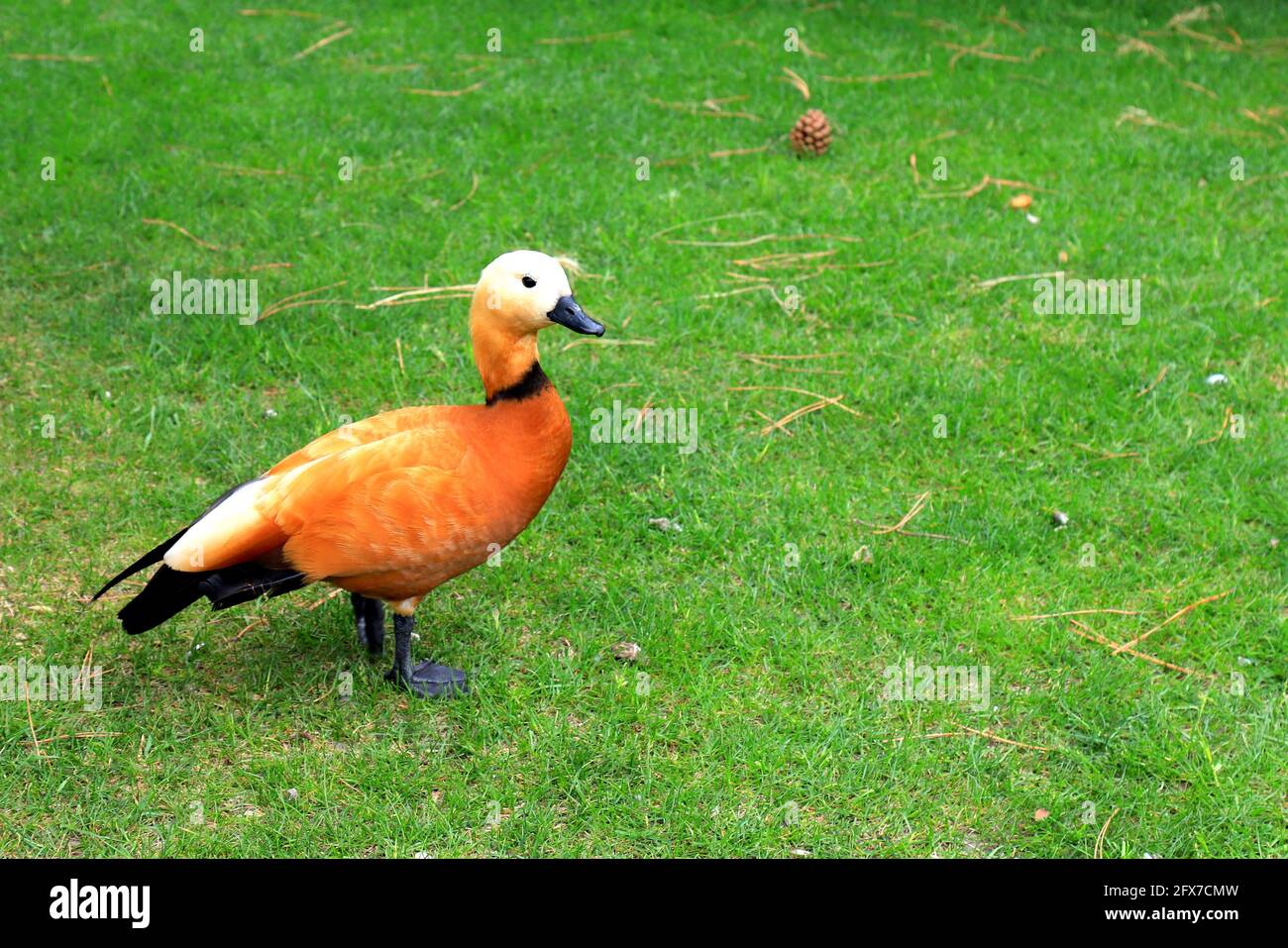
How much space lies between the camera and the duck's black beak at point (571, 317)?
3.48 m

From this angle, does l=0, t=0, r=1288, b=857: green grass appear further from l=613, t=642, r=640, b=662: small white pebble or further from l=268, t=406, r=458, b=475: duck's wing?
l=268, t=406, r=458, b=475: duck's wing

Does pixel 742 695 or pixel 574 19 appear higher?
pixel 574 19

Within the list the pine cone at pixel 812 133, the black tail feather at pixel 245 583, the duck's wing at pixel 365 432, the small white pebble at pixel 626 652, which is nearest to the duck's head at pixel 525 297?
the duck's wing at pixel 365 432

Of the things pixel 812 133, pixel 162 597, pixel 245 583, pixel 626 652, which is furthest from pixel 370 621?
pixel 812 133

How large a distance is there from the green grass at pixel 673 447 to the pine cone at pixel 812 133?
12 centimetres

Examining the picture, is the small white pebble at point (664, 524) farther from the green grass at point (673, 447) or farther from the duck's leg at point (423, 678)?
the duck's leg at point (423, 678)

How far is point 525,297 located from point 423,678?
3.96ft

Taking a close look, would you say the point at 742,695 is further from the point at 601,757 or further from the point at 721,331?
the point at 721,331

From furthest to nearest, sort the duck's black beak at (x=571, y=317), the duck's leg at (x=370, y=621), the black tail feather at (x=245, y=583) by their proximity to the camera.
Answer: the duck's leg at (x=370, y=621) < the duck's black beak at (x=571, y=317) < the black tail feather at (x=245, y=583)

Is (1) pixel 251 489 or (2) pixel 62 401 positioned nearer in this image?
(1) pixel 251 489

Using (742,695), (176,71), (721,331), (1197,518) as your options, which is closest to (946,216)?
(721,331)

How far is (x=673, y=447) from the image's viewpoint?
4.81 meters

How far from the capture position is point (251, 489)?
352 centimetres

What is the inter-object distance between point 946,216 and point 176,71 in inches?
189
